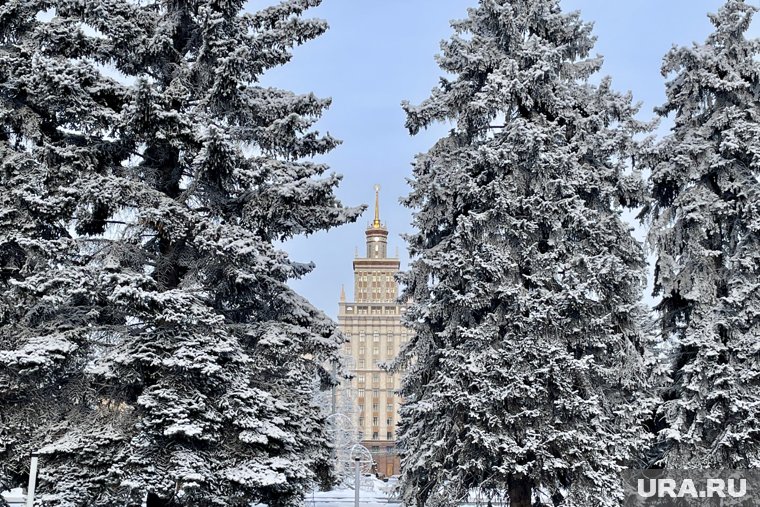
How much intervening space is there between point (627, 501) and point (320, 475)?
5.69 meters

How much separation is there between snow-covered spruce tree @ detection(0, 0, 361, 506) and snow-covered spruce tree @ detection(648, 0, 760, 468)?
6.88 metres

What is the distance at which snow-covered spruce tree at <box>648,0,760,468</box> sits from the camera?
14.4 metres

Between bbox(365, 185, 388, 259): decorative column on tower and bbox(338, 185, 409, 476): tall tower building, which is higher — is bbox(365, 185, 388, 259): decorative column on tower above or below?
above

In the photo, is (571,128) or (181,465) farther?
(571,128)

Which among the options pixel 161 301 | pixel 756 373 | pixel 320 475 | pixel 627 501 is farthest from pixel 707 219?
pixel 161 301

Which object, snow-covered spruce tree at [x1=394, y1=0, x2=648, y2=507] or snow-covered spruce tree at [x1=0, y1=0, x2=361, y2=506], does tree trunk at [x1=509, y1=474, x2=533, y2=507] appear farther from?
snow-covered spruce tree at [x1=0, y1=0, x2=361, y2=506]

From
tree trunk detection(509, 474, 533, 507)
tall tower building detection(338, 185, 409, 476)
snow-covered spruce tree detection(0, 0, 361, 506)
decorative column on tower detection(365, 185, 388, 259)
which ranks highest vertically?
decorative column on tower detection(365, 185, 388, 259)

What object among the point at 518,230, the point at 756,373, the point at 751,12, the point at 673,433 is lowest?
the point at 673,433

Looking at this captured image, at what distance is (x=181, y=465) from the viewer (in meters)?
10.5

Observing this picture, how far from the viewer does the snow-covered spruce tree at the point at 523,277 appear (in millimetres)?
13422

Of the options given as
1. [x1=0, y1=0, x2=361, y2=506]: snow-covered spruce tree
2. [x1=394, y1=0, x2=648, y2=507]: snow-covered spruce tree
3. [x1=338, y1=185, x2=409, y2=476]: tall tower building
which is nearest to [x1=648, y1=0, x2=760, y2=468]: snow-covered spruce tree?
[x1=394, y1=0, x2=648, y2=507]: snow-covered spruce tree

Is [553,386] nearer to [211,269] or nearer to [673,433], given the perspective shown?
[673,433]

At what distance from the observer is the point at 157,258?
11859 mm

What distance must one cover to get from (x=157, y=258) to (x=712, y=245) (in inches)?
420
